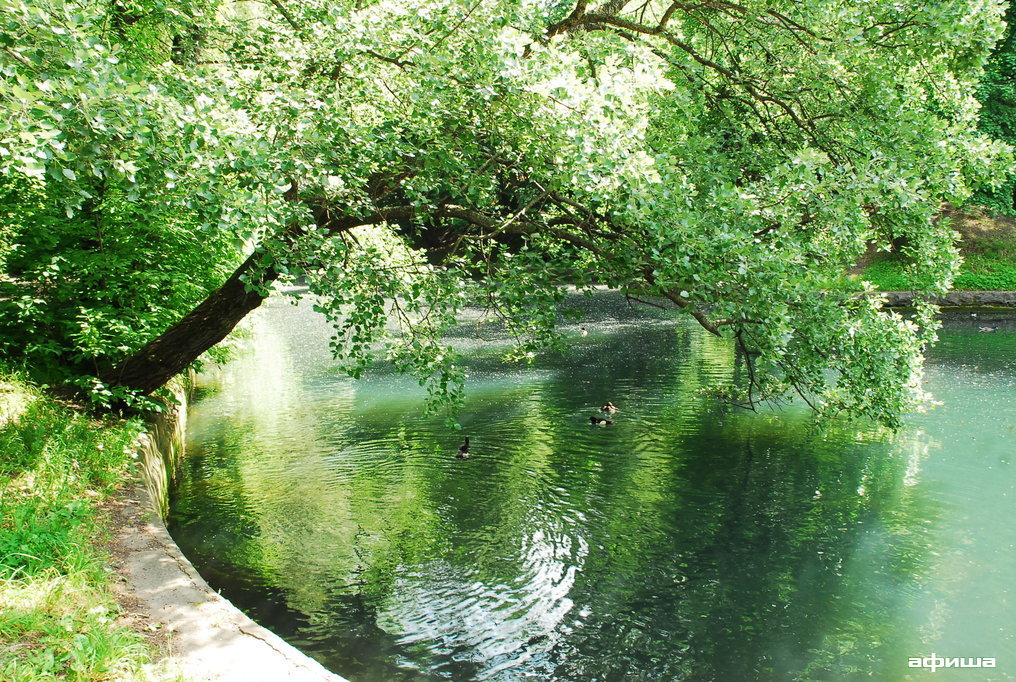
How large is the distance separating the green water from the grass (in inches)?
75.6

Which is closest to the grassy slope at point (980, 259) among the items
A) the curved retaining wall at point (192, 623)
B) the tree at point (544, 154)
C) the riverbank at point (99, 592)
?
the tree at point (544, 154)

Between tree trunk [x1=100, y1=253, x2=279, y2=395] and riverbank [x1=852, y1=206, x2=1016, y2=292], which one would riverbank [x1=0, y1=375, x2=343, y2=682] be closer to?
tree trunk [x1=100, y1=253, x2=279, y2=395]

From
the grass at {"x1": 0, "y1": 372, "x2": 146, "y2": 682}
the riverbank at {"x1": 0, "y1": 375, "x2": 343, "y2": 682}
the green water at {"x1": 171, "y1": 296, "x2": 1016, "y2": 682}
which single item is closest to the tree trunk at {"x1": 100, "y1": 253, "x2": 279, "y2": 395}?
the grass at {"x1": 0, "y1": 372, "x2": 146, "y2": 682}

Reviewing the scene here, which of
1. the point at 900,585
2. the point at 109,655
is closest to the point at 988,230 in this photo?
the point at 900,585

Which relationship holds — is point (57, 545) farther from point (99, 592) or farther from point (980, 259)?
point (980, 259)

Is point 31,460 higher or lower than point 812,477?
higher

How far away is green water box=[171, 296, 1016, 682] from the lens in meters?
6.94

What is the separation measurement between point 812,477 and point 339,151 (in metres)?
8.56

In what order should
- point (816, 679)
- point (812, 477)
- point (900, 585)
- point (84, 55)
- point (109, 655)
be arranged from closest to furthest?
point (109, 655) < point (84, 55) < point (816, 679) < point (900, 585) < point (812, 477)

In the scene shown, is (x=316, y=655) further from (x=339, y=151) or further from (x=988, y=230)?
(x=988, y=230)

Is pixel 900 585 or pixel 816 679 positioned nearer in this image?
pixel 816 679

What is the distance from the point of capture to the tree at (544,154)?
532 centimetres

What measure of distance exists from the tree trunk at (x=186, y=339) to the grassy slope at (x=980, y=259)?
25.5m

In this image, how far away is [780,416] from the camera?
48.5ft
